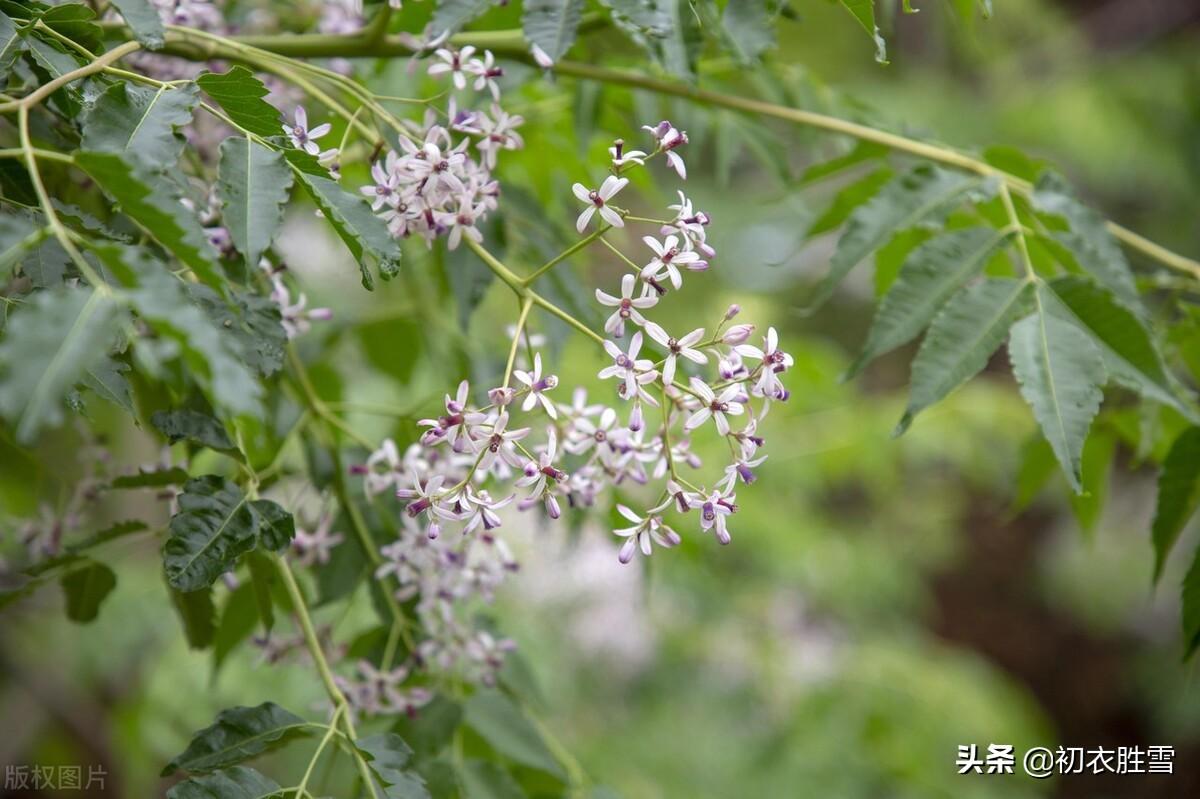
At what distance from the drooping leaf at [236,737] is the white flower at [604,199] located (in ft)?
1.48

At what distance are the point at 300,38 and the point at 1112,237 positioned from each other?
855 mm

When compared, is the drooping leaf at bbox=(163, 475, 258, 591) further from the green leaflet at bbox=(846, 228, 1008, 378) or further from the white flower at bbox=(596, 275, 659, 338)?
the green leaflet at bbox=(846, 228, 1008, 378)

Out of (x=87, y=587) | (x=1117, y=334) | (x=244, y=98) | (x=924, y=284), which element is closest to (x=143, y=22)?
(x=244, y=98)

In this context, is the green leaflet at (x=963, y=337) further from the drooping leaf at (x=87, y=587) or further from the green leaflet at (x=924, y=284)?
the drooping leaf at (x=87, y=587)

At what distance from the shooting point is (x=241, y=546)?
77 centimetres

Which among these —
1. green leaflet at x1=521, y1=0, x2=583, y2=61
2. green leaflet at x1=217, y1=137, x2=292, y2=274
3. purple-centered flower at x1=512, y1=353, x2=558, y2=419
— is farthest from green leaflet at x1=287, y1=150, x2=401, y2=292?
green leaflet at x1=521, y1=0, x2=583, y2=61

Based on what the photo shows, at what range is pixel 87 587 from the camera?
96cm

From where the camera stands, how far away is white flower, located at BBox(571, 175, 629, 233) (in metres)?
0.73

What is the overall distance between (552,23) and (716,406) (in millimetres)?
351

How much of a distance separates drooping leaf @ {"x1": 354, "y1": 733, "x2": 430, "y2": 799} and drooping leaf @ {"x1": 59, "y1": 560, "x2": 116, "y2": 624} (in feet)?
1.08

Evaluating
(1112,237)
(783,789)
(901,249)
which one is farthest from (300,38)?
(783,789)

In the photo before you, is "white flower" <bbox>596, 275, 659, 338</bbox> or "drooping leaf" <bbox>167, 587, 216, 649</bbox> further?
"drooping leaf" <bbox>167, 587, 216, 649</bbox>

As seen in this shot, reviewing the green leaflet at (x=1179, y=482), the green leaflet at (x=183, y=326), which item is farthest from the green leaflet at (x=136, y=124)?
the green leaflet at (x=1179, y=482)

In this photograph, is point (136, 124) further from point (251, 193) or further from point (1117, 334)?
point (1117, 334)
